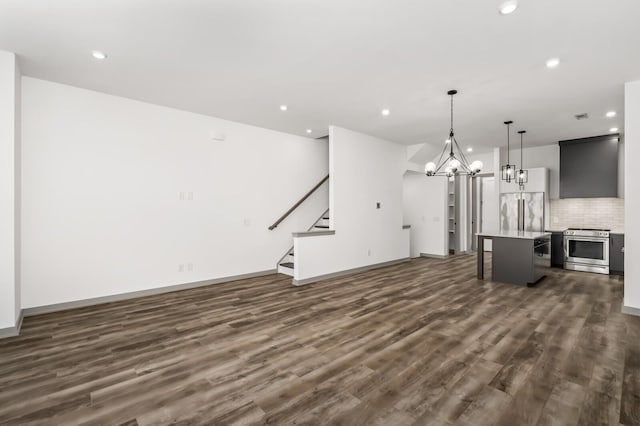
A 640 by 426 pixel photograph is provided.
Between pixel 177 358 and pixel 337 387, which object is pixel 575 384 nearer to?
pixel 337 387

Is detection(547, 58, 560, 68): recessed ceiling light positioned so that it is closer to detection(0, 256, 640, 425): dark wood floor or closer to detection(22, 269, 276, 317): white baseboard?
detection(0, 256, 640, 425): dark wood floor

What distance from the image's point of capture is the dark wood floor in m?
2.02

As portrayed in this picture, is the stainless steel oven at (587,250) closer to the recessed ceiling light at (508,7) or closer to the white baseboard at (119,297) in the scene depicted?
the recessed ceiling light at (508,7)

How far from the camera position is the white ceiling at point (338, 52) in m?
2.53

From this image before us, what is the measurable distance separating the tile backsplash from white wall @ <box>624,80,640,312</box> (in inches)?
142

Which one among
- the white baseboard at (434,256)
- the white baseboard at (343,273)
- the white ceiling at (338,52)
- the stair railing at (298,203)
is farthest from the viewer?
the white baseboard at (434,256)

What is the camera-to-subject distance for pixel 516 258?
542cm

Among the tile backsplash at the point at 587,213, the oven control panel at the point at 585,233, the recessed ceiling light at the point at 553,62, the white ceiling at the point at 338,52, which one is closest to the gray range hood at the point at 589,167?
the tile backsplash at the point at 587,213

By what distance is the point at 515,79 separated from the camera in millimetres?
3811

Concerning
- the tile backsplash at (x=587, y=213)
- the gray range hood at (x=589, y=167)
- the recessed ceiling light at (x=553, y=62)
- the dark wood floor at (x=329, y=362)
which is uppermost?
the recessed ceiling light at (x=553, y=62)

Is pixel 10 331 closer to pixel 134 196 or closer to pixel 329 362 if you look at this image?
pixel 134 196

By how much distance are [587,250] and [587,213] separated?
1.15 metres

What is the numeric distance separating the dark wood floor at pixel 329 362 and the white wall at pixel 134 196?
65 cm

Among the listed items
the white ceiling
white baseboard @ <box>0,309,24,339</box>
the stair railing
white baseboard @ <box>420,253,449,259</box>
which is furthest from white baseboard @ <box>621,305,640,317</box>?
white baseboard @ <box>0,309,24,339</box>
